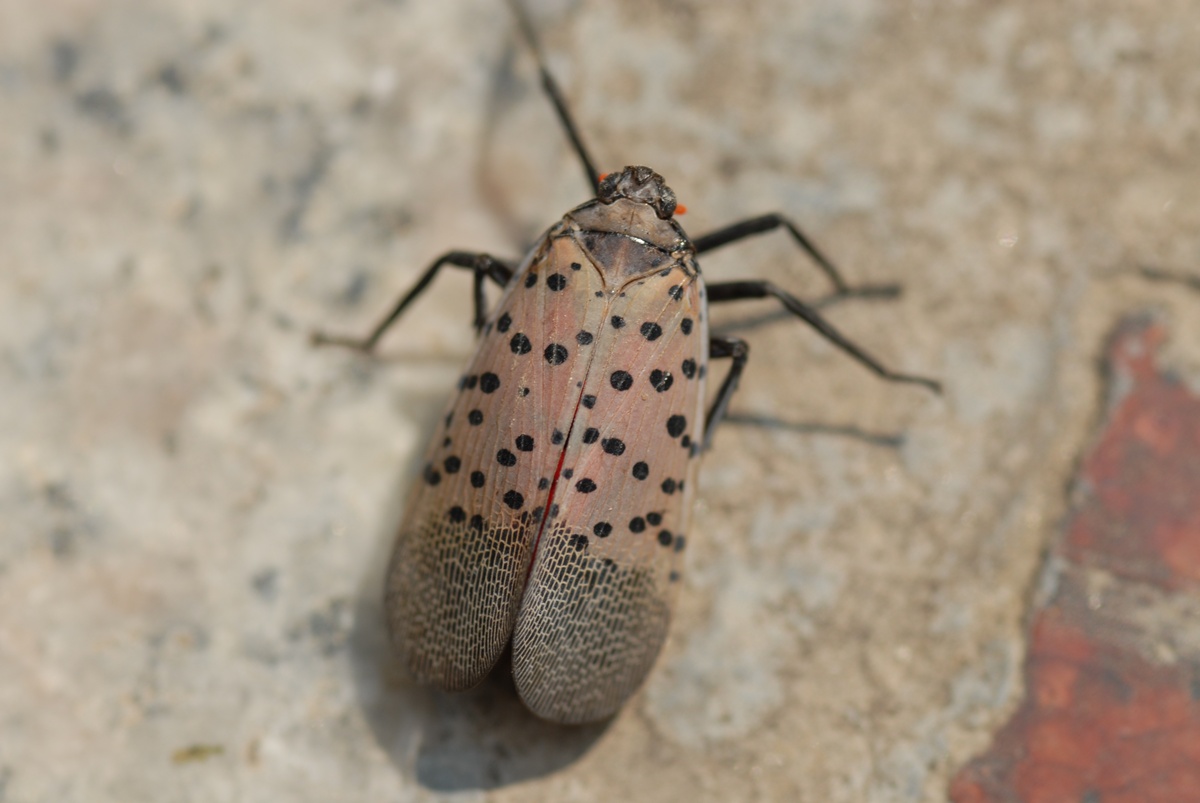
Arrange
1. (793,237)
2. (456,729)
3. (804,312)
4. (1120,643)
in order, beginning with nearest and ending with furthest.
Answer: (1120,643), (456,729), (804,312), (793,237)

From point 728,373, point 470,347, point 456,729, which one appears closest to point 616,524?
point 728,373

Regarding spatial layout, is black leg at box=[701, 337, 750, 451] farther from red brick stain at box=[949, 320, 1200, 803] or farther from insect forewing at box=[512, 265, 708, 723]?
red brick stain at box=[949, 320, 1200, 803]

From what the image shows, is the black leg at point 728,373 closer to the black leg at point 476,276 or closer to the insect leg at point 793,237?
the insect leg at point 793,237

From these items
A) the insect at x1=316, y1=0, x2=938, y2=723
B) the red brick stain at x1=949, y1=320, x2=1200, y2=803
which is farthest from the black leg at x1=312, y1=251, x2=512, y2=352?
the red brick stain at x1=949, y1=320, x2=1200, y2=803

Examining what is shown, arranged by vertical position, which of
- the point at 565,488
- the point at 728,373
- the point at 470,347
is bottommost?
the point at 565,488

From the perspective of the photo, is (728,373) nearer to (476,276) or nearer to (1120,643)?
(476,276)
